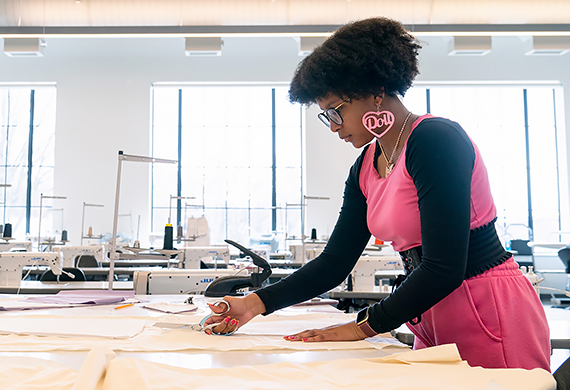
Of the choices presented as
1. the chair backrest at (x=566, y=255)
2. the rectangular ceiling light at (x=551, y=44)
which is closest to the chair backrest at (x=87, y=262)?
the chair backrest at (x=566, y=255)

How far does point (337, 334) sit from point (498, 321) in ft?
1.02

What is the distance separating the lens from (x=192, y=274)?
7.64 feet

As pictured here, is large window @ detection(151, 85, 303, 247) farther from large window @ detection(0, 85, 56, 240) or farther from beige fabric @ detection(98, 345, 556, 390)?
beige fabric @ detection(98, 345, 556, 390)

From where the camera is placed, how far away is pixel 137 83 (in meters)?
8.24

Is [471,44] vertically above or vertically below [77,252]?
above

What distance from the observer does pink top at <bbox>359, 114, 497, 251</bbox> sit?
0.89 metres

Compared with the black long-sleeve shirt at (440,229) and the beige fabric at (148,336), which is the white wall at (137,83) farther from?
the black long-sleeve shirt at (440,229)

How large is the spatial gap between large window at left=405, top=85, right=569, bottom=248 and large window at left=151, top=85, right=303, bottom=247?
2.55 meters

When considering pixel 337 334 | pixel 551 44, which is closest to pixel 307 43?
pixel 551 44

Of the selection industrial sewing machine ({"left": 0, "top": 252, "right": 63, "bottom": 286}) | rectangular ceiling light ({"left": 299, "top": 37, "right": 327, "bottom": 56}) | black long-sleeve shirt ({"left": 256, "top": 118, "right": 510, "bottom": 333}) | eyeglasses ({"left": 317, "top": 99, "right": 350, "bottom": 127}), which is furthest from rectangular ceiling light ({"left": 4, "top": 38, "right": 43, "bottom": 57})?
black long-sleeve shirt ({"left": 256, "top": 118, "right": 510, "bottom": 333})

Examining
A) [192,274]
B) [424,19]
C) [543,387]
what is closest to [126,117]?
[424,19]

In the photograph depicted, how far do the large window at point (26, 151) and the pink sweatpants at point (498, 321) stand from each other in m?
8.51

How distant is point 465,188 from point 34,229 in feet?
28.5

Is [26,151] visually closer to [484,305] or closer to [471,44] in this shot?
[471,44]
